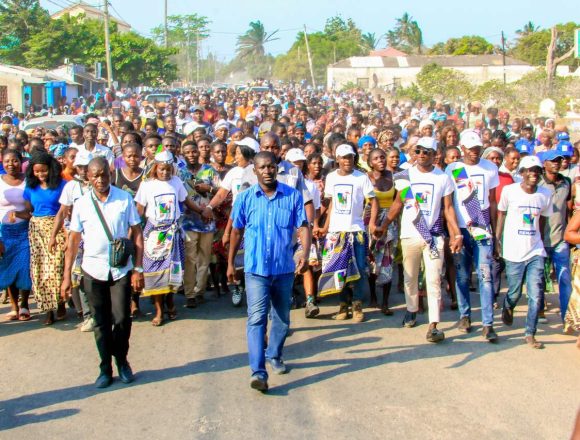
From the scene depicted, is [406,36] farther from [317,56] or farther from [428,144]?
[428,144]

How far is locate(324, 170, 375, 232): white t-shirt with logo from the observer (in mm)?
7281

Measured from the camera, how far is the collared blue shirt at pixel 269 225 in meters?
5.55

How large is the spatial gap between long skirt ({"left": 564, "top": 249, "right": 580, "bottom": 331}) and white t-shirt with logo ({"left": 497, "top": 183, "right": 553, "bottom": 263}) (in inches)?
11.8

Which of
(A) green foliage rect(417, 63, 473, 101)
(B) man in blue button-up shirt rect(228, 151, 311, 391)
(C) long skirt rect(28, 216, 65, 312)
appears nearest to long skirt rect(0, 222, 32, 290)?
(C) long skirt rect(28, 216, 65, 312)

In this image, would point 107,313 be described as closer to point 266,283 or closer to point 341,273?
point 266,283

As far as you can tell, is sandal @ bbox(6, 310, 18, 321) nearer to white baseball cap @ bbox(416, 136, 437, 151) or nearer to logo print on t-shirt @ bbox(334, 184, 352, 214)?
logo print on t-shirt @ bbox(334, 184, 352, 214)

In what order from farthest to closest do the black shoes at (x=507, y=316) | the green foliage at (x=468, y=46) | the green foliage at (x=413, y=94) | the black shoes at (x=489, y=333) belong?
the green foliage at (x=468, y=46)
the green foliage at (x=413, y=94)
the black shoes at (x=507, y=316)
the black shoes at (x=489, y=333)

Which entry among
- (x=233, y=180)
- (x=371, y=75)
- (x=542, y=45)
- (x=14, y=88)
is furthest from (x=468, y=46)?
(x=233, y=180)

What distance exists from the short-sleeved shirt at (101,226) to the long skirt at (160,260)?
5.30 ft

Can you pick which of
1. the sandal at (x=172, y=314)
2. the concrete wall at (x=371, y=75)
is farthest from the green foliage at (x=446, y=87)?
the sandal at (x=172, y=314)

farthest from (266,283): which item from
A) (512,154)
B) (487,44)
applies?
(487,44)

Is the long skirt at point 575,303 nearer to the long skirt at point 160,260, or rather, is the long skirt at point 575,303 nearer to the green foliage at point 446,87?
the long skirt at point 160,260

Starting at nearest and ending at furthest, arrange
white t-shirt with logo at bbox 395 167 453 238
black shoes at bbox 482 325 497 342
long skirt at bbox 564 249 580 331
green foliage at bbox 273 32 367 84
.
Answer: long skirt at bbox 564 249 580 331 → black shoes at bbox 482 325 497 342 → white t-shirt with logo at bbox 395 167 453 238 → green foliage at bbox 273 32 367 84

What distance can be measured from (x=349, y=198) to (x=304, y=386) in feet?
7.55
